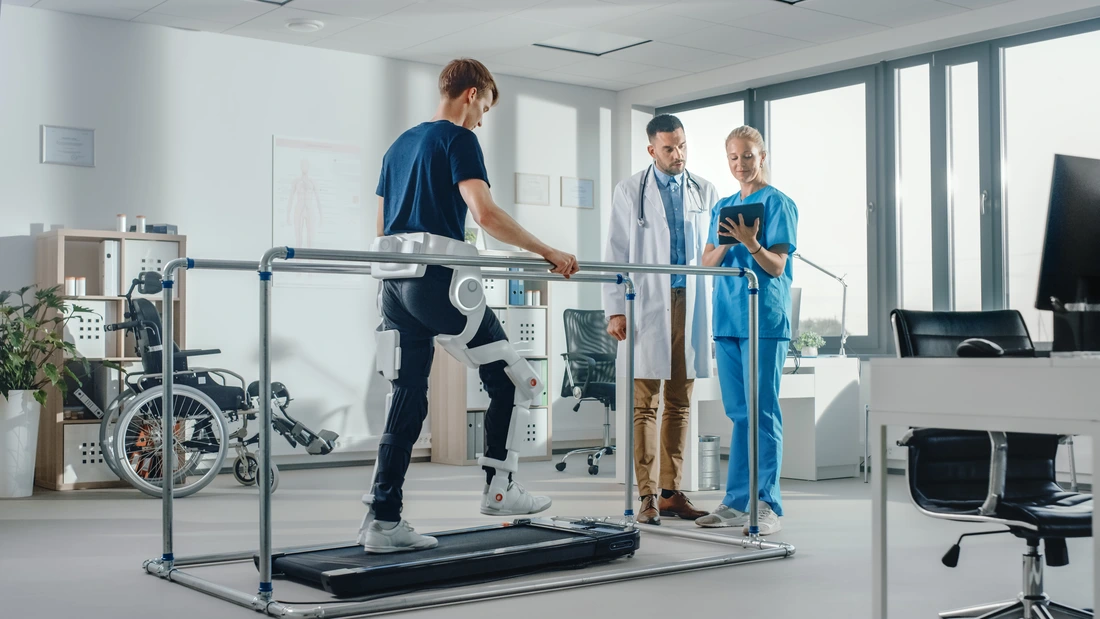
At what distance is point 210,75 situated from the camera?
641 cm

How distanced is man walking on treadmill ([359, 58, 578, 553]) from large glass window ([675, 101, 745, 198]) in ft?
15.5

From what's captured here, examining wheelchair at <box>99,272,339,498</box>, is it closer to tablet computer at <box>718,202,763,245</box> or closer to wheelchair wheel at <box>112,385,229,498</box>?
wheelchair wheel at <box>112,385,229,498</box>

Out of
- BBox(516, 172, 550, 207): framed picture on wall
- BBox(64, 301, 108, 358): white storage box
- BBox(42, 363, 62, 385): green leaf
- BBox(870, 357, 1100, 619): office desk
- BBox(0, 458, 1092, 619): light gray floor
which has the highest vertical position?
BBox(516, 172, 550, 207): framed picture on wall

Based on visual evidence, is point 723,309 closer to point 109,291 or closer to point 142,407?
point 142,407

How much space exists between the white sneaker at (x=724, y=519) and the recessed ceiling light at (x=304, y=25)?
360 centimetres

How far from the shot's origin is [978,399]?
78.3 inches

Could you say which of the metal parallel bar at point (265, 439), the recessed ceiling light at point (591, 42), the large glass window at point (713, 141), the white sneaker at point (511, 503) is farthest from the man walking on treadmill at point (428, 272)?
the large glass window at point (713, 141)

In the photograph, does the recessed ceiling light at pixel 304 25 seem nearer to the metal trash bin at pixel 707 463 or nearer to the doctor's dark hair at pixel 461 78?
the metal trash bin at pixel 707 463

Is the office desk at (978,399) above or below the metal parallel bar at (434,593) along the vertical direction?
above

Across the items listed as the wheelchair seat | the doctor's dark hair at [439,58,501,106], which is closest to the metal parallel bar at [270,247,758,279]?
the doctor's dark hair at [439,58,501,106]

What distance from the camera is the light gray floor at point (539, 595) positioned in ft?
9.75

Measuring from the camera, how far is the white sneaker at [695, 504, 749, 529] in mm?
4168

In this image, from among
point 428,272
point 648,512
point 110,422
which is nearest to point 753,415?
point 648,512

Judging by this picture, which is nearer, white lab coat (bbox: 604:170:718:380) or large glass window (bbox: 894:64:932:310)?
white lab coat (bbox: 604:170:718:380)
